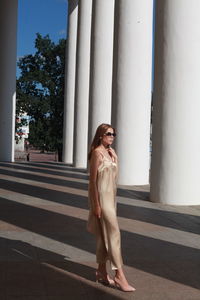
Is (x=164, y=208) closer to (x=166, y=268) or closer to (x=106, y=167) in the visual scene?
(x=166, y=268)

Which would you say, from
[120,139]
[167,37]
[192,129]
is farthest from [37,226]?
[120,139]

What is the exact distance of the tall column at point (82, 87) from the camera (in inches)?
1510

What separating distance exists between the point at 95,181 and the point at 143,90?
17558mm

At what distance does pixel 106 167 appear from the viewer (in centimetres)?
809

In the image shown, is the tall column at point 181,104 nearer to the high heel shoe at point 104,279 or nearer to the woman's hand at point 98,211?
the high heel shoe at point 104,279

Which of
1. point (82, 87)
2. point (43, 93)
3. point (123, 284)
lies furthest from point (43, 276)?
point (43, 93)

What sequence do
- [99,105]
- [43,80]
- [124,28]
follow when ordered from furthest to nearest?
[43,80] < [99,105] < [124,28]

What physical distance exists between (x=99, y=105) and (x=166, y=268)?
23.7m

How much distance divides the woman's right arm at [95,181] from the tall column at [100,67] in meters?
23.9

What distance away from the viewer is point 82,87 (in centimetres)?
3928

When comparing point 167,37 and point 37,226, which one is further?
point 167,37

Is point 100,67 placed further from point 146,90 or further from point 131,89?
point 131,89

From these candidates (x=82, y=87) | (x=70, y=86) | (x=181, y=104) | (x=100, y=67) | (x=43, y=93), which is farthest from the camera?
(x=43, y=93)

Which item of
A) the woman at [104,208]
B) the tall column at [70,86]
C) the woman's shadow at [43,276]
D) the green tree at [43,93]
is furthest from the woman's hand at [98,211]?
the green tree at [43,93]
